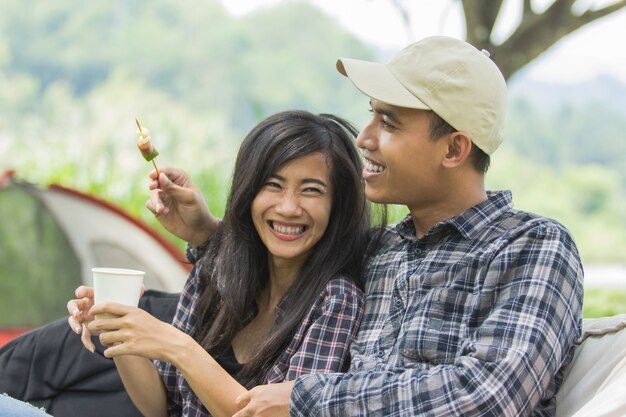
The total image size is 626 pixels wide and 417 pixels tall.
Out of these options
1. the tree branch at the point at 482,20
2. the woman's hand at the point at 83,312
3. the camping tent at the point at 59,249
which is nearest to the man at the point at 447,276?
the woman's hand at the point at 83,312

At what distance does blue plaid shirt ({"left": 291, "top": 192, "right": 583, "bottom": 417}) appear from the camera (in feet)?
5.88

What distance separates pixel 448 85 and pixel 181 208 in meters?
0.90

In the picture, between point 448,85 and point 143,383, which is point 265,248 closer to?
point 143,383

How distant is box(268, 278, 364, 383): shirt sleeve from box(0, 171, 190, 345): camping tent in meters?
2.17

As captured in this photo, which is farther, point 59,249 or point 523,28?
point 523,28

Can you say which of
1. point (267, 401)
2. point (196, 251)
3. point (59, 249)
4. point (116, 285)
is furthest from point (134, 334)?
point (59, 249)

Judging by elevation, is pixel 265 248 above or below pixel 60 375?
above

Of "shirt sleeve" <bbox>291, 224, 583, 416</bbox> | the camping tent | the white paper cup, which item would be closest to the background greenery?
the camping tent

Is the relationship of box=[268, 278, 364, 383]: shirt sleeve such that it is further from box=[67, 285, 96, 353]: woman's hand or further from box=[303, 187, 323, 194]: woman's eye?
box=[67, 285, 96, 353]: woman's hand

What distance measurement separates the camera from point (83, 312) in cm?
228

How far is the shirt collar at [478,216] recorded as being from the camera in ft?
6.83

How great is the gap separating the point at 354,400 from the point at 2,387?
4.17 ft

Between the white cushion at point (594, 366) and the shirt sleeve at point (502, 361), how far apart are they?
58 millimetres

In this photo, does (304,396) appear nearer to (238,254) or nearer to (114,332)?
(114,332)
